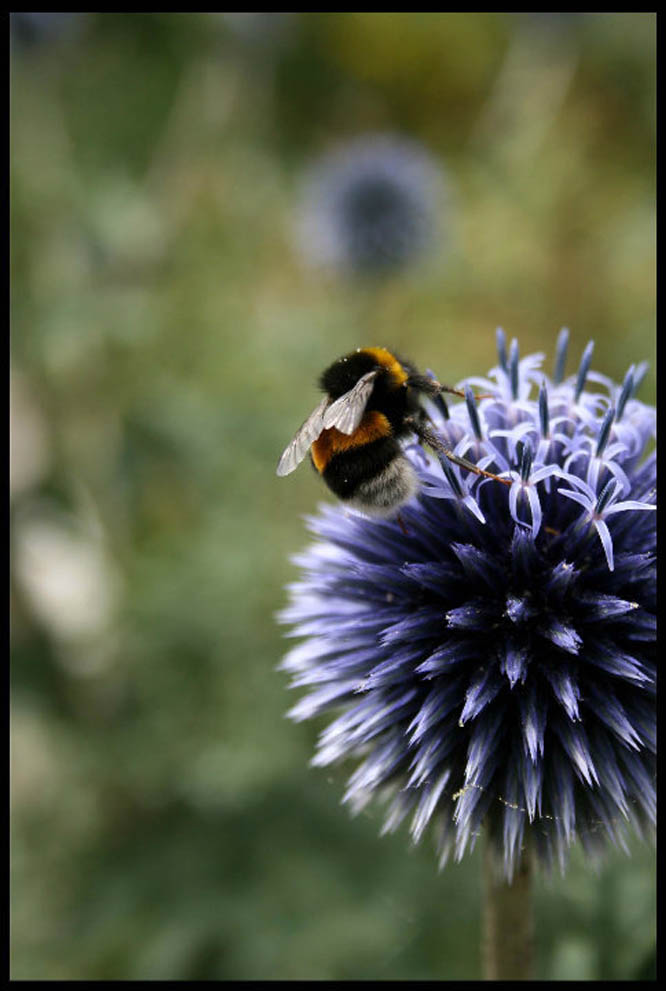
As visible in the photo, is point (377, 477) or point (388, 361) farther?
point (388, 361)

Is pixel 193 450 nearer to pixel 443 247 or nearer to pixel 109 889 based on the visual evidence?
pixel 109 889

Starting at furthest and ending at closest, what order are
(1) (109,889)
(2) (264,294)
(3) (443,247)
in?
(2) (264,294) < (3) (443,247) < (1) (109,889)

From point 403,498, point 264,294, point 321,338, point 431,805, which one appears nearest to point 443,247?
point 321,338

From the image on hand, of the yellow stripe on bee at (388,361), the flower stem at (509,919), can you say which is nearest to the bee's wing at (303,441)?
the yellow stripe on bee at (388,361)

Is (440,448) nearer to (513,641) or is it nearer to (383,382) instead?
(383,382)

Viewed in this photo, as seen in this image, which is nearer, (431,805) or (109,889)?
(431,805)

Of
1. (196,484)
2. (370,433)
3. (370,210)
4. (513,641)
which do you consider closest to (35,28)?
(370,210)
